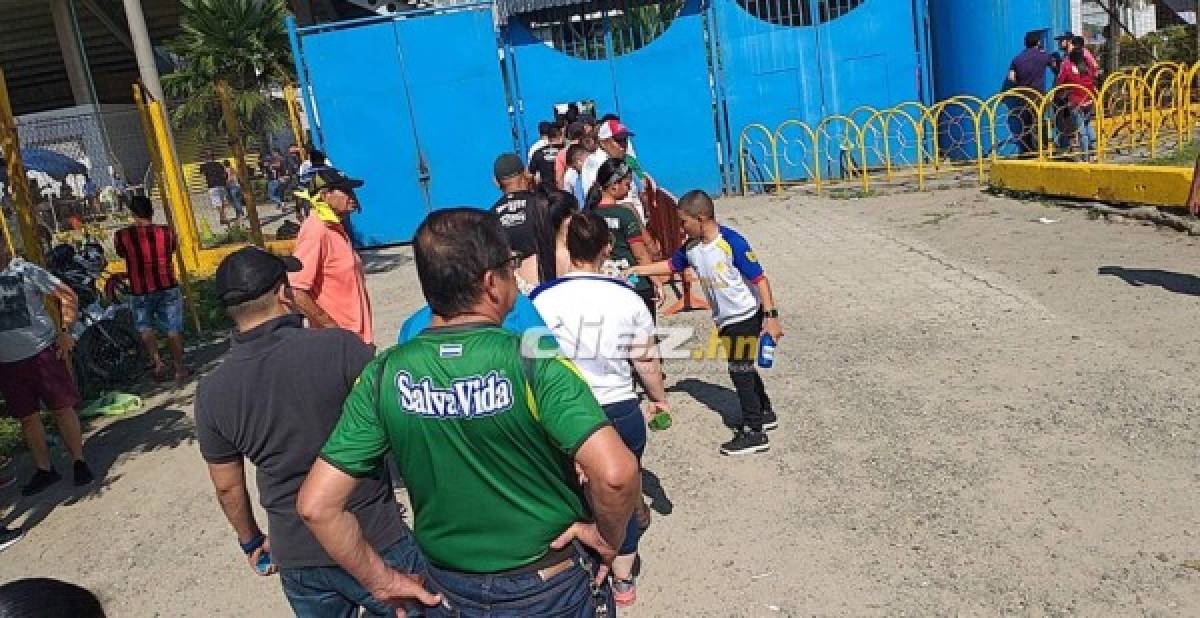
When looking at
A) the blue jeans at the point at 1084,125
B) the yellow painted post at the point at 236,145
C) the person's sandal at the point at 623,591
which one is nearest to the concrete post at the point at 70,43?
the yellow painted post at the point at 236,145

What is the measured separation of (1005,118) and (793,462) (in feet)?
37.3

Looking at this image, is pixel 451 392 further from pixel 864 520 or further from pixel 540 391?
pixel 864 520

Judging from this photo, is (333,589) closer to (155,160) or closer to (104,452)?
(104,452)

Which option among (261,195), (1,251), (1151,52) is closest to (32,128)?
(261,195)

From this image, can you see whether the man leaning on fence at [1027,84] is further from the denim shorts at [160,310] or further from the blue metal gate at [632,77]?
the denim shorts at [160,310]

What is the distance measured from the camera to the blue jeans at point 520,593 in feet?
7.31

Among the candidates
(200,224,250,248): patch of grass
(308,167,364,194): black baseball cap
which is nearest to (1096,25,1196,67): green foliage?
(200,224,250,248): patch of grass

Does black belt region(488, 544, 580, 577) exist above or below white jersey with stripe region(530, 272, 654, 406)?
below

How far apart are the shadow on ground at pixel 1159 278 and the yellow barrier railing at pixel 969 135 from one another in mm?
5097

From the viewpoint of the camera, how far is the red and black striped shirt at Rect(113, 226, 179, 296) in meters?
7.86

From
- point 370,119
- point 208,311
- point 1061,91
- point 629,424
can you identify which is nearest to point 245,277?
point 629,424

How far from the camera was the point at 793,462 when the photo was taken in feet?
17.0

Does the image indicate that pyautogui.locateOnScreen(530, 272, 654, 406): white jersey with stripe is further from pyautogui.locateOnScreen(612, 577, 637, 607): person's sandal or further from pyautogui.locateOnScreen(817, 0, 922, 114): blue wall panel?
pyautogui.locateOnScreen(817, 0, 922, 114): blue wall panel

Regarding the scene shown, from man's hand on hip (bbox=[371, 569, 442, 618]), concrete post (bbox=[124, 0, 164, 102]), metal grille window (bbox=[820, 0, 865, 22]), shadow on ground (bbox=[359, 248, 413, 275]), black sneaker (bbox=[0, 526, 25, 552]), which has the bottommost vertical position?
black sneaker (bbox=[0, 526, 25, 552])
